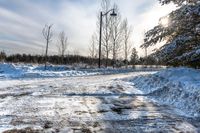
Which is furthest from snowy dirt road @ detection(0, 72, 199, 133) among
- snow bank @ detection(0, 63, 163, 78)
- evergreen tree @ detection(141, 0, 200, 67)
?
snow bank @ detection(0, 63, 163, 78)

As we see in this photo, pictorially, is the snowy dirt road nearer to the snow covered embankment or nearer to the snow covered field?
the snow covered field

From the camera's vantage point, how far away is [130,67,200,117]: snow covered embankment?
9258 mm

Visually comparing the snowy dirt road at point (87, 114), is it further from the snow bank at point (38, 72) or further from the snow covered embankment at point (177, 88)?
the snow bank at point (38, 72)

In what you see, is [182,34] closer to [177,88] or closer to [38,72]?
[177,88]

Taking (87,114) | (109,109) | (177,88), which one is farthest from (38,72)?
(87,114)

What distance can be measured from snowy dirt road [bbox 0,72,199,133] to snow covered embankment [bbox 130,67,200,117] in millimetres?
515

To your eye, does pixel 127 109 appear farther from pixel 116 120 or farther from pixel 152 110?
pixel 116 120

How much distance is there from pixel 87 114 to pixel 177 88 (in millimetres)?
4288

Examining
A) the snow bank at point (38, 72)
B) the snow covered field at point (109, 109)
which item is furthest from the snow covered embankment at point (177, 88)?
the snow bank at point (38, 72)

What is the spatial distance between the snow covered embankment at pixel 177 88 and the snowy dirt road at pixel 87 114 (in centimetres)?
52

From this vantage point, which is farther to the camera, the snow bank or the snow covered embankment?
the snow bank

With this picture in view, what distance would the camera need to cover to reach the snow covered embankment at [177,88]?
9258 millimetres

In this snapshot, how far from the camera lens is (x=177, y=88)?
36.5 feet

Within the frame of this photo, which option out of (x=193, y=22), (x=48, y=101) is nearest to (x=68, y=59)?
(x=193, y=22)
